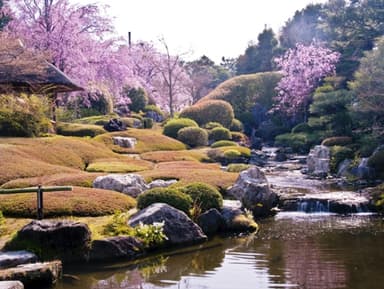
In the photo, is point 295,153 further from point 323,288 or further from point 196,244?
point 323,288

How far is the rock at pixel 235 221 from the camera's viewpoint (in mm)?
11211

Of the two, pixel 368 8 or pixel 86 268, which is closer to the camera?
pixel 86 268

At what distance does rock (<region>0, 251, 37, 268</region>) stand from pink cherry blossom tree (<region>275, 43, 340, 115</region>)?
26577 mm

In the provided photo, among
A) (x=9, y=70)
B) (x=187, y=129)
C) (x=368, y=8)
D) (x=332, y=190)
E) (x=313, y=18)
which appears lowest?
Result: (x=332, y=190)

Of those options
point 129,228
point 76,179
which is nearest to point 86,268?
point 129,228

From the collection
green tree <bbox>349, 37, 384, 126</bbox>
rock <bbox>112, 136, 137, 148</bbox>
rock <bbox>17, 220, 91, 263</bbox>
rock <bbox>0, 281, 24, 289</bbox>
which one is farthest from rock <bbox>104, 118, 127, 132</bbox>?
rock <bbox>0, 281, 24, 289</bbox>

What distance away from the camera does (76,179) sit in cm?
1369

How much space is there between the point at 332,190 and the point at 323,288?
33.3 feet

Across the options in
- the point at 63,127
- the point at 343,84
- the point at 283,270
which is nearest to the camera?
the point at 283,270

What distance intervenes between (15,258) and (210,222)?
4.49 metres

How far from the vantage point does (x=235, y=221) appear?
37.1ft

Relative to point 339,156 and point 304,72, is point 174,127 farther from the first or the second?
point 339,156

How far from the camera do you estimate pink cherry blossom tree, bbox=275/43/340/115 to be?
103ft

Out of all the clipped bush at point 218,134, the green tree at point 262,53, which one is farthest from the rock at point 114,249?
the green tree at point 262,53
